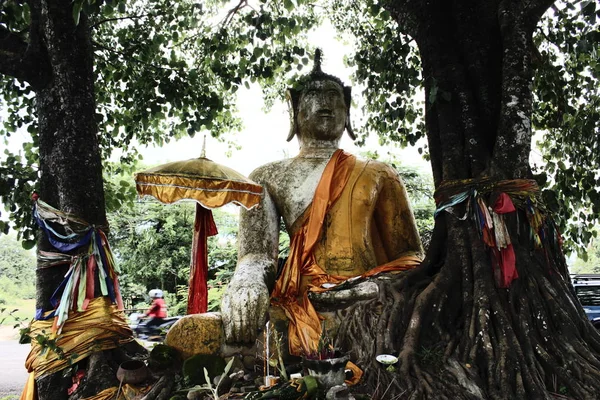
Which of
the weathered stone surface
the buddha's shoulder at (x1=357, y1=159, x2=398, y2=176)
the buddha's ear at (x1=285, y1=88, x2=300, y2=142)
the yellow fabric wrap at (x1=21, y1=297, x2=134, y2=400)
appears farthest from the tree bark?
the buddha's shoulder at (x1=357, y1=159, x2=398, y2=176)

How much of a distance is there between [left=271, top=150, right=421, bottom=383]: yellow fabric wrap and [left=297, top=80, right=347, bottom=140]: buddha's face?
0.91 ft

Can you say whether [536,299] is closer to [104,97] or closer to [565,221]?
[565,221]

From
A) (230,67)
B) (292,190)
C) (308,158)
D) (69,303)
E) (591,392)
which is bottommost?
(591,392)

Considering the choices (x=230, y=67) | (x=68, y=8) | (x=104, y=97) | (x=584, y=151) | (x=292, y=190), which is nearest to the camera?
(x=68, y=8)

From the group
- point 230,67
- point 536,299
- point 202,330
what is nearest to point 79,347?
point 202,330

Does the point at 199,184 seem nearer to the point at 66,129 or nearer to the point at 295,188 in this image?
the point at 295,188

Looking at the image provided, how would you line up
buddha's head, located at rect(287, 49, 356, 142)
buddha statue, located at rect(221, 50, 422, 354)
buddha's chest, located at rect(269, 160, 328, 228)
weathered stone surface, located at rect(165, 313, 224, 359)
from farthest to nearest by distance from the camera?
buddha's head, located at rect(287, 49, 356, 142) < buddha's chest, located at rect(269, 160, 328, 228) < buddha statue, located at rect(221, 50, 422, 354) < weathered stone surface, located at rect(165, 313, 224, 359)

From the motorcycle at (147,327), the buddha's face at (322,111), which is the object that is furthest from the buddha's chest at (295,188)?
the motorcycle at (147,327)

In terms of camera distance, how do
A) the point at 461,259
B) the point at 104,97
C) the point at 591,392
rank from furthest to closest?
the point at 104,97 < the point at 461,259 < the point at 591,392

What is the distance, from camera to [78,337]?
3.74 meters

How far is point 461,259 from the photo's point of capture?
11.6 feet

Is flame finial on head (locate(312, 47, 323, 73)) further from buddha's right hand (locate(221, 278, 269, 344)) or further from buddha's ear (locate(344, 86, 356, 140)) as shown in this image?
buddha's right hand (locate(221, 278, 269, 344))

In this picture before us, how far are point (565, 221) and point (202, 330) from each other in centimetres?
441

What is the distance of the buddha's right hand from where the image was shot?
3.58m
